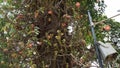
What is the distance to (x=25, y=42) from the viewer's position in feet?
10.5

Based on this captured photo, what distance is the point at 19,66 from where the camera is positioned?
3.07 metres

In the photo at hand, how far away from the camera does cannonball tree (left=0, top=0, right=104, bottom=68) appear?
3111 millimetres

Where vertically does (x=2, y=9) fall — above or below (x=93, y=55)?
above

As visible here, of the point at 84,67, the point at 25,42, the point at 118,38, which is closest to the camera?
the point at 84,67

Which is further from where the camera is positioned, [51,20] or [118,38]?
[118,38]

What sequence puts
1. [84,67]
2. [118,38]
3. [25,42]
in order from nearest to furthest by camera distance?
[84,67] < [25,42] < [118,38]

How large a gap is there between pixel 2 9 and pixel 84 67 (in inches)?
43.4

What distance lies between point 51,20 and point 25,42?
0.38 metres

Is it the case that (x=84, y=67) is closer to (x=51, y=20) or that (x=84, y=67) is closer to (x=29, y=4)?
(x=51, y=20)

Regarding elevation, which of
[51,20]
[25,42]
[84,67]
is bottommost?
[84,67]

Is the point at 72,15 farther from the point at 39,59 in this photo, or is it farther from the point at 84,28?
the point at 39,59

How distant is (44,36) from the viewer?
3213 mm

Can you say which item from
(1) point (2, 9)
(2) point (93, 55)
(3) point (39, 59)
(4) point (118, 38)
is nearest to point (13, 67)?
(3) point (39, 59)

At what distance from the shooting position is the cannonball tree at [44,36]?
3.11 meters
